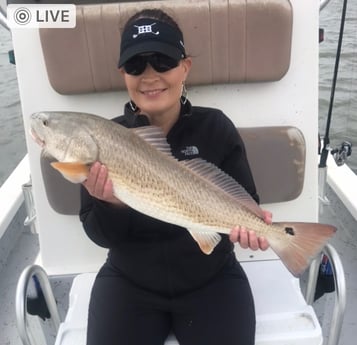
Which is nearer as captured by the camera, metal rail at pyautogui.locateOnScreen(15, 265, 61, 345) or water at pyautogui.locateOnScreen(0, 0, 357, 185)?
metal rail at pyautogui.locateOnScreen(15, 265, 61, 345)

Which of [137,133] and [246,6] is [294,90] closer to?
[246,6]

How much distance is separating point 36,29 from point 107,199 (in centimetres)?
107

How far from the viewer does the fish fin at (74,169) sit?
1558mm

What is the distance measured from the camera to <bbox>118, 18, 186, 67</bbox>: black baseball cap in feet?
5.81

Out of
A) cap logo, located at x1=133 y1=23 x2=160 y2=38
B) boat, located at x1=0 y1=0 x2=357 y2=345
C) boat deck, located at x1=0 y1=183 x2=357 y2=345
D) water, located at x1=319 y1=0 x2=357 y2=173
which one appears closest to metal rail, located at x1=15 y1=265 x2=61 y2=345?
boat, located at x1=0 y1=0 x2=357 y2=345

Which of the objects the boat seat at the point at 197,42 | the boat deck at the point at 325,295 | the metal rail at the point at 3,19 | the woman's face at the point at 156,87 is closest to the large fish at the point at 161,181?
the woman's face at the point at 156,87

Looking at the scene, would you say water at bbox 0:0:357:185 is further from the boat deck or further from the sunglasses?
the sunglasses

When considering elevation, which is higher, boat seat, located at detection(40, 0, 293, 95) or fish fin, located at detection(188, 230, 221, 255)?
boat seat, located at detection(40, 0, 293, 95)

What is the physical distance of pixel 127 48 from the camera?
1.81 m

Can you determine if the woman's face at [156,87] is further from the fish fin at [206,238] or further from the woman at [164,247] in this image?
the fish fin at [206,238]

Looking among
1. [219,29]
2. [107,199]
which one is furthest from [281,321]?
[219,29]

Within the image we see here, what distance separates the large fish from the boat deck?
121 cm

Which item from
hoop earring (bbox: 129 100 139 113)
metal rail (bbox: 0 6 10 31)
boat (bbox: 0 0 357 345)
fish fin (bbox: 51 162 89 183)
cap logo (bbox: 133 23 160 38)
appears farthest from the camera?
metal rail (bbox: 0 6 10 31)

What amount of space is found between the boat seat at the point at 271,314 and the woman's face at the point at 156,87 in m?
0.94
